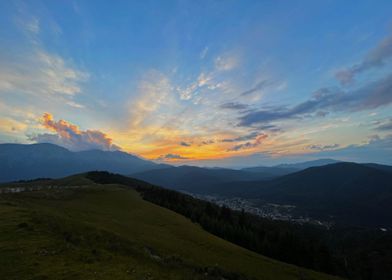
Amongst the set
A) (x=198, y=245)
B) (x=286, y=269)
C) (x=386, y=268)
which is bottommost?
(x=386, y=268)

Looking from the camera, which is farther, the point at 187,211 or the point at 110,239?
the point at 187,211

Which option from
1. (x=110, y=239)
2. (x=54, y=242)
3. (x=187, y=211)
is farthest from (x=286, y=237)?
(x=54, y=242)

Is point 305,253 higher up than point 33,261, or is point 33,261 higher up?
point 33,261

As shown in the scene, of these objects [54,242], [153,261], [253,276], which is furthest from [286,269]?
Result: [54,242]

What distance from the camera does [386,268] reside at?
131 meters

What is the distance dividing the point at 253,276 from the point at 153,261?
55.1ft

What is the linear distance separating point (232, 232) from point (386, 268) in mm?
103753

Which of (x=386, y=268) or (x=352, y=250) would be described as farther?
(x=352, y=250)

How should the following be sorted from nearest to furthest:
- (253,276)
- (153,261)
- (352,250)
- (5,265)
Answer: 1. (5,265)
2. (153,261)
3. (253,276)
4. (352,250)

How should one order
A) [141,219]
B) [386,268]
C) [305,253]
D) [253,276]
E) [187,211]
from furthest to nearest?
[386,268]
[187,211]
[305,253]
[141,219]
[253,276]

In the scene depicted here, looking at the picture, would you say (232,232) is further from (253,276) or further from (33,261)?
(33,261)

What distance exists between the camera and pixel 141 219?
193ft

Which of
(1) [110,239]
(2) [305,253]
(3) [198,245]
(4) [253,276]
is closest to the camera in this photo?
(1) [110,239]

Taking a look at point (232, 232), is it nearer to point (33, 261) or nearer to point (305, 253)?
point (305, 253)
